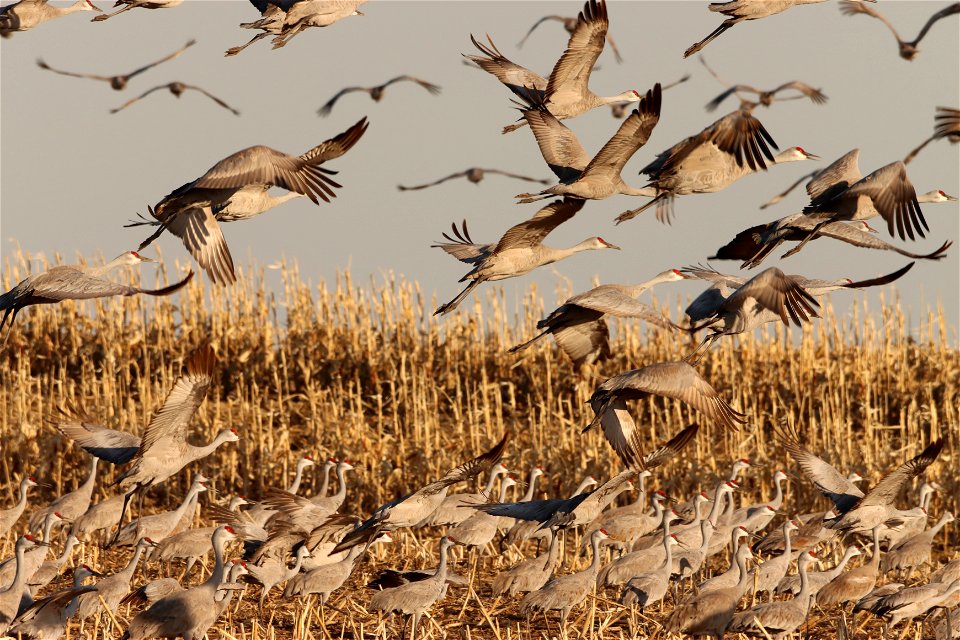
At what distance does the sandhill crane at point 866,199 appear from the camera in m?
7.47

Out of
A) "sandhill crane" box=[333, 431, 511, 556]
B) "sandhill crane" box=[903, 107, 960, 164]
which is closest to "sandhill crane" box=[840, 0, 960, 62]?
"sandhill crane" box=[903, 107, 960, 164]

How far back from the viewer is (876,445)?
512 inches

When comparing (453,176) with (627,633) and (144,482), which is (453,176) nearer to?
(144,482)

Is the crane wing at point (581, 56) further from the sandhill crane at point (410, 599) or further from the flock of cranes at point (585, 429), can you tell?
the sandhill crane at point (410, 599)

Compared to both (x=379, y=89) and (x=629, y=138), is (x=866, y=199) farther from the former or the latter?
(x=379, y=89)

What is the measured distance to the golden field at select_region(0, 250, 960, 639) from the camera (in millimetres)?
12453

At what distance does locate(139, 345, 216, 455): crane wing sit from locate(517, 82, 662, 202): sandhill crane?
2206 millimetres

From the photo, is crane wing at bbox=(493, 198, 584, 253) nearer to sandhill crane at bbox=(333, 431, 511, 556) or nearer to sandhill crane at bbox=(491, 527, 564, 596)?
sandhill crane at bbox=(333, 431, 511, 556)

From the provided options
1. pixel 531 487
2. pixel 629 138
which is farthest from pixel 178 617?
pixel 531 487

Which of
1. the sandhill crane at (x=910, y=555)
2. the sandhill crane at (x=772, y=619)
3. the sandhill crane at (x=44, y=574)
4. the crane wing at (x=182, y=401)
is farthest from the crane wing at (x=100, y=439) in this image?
the sandhill crane at (x=910, y=555)

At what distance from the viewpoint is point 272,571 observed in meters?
8.12

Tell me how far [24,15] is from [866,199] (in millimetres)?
5993

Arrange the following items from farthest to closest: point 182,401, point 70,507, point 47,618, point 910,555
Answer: point 70,507 < point 910,555 < point 182,401 < point 47,618

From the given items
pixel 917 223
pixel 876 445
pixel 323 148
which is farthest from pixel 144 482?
pixel 876 445
